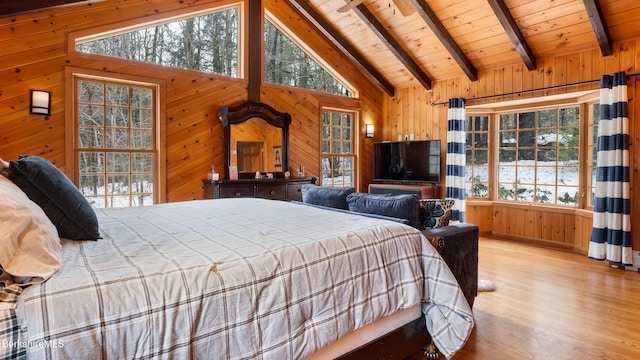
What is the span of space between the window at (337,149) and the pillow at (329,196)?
3.18 metres

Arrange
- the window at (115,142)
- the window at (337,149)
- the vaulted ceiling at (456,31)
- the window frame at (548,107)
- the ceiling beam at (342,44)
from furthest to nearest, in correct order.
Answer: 1. the window at (337,149)
2. the ceiling beam at (342,44)
3. the window frame at (548,107)
4. the window at (115,142)
5. the vaulted ceiling at (456,31)

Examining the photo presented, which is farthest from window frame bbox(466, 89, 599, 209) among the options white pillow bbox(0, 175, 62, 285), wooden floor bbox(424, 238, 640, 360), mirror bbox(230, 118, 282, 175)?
white pillow bbox(0, 175, 62, 285)

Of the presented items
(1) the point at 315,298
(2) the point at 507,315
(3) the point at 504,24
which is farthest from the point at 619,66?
(1) the point at 315,298

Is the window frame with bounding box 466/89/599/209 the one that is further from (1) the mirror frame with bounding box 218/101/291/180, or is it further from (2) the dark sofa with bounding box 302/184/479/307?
(2) the dark sofa with bounding box 302/184/479/307

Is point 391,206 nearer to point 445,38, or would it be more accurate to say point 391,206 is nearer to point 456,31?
point 445,38

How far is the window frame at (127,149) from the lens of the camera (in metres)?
3.94

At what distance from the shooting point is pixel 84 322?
3.14 ft

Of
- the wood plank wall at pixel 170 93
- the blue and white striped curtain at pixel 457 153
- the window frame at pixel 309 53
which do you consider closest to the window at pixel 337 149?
the wood plank wall at pixel 170 93

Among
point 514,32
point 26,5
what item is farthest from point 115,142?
point 514,32

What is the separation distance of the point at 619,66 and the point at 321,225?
447 centimetres

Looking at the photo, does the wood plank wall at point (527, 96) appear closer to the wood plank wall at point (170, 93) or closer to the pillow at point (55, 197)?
the wood plank wall at point (170, 93)

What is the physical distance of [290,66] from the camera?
5.80 metres

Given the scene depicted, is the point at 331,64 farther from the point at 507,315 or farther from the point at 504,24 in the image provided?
the point at 507,315

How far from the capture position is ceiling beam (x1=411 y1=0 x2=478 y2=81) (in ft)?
15.1
